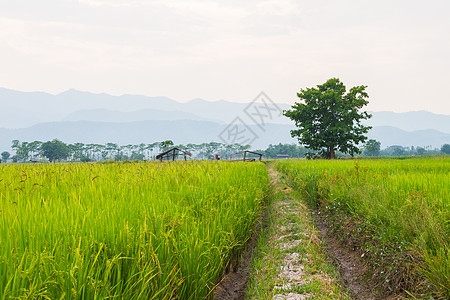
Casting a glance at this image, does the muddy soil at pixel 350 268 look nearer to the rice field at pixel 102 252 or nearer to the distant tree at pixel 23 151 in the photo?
the rice field at pixel 102 252

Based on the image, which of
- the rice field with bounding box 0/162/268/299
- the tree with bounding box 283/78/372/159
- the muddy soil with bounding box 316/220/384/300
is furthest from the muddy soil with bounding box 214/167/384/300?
the tree with bounding box 283/78/372/159

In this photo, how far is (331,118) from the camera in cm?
3772

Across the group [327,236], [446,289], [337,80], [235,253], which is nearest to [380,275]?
[446,289]

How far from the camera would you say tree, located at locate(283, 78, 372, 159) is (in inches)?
1431

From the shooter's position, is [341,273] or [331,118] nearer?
[341,273]

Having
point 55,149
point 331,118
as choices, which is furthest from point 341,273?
point 55,149

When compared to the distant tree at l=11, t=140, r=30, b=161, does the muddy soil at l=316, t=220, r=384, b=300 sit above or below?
below

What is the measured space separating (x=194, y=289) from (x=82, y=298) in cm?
124

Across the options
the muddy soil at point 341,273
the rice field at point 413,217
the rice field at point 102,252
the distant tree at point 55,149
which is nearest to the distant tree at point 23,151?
the distant tree at point 55,149

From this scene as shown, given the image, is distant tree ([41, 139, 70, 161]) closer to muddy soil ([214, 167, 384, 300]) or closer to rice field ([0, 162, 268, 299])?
muddy soil ([214, 167, 384, 300])

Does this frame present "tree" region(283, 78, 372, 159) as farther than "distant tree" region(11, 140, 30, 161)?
No

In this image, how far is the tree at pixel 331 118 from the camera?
3634cm

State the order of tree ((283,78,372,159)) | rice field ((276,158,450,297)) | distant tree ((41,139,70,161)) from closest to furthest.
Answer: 1. rice field ((276,158,450,297))
2. tree ((283,78,372,159))
3. distant tree ((41,139,70,161))

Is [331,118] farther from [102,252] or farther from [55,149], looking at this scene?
[55,149]
